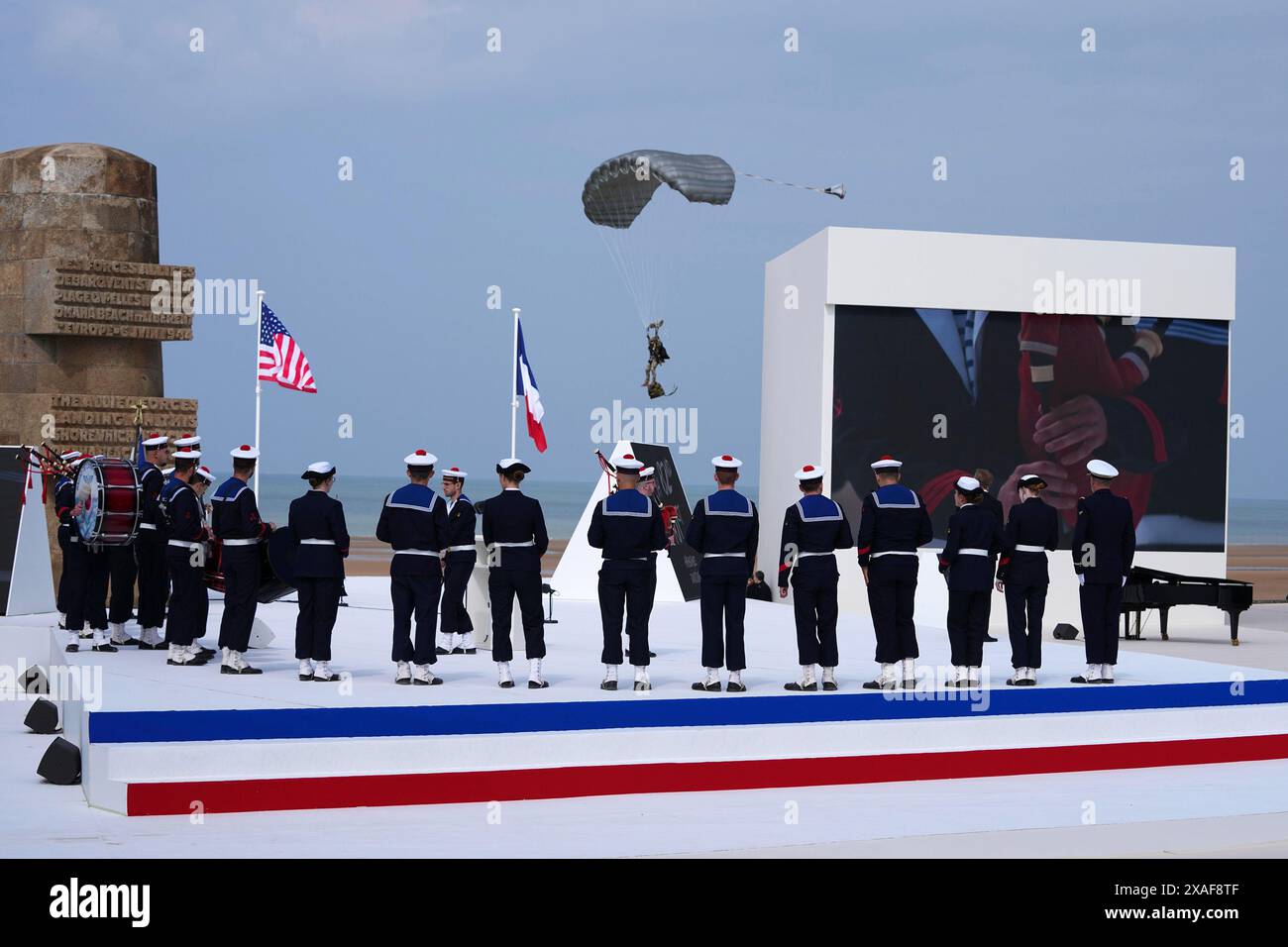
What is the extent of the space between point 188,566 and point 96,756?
11.4 ft

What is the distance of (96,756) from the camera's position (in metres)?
8.55

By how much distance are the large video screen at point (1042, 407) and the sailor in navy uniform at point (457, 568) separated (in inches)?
325

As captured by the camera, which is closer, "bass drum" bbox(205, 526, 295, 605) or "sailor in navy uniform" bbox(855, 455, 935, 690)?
"bass drum" bbox(205, 526, 295, 605)

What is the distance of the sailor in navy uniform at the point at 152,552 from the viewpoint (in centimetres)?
1264

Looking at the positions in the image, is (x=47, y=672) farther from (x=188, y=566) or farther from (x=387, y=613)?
(x=387, y=613)

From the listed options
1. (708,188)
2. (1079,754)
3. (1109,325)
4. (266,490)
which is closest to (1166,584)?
(1109,325)

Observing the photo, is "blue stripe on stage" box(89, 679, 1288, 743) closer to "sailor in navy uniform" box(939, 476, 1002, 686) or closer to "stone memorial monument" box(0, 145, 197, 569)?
"sailor in navy uniform" box(939, 476, 1002, 686)

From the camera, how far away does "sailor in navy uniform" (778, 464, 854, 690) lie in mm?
11118

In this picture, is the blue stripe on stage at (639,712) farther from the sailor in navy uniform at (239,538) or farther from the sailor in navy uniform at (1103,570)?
the sailor in navy uniform at (239,538)

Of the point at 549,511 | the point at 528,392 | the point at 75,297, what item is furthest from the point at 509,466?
the point at 549,511

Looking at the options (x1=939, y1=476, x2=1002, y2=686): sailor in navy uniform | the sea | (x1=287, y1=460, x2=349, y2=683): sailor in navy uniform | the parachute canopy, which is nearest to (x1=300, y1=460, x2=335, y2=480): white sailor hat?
(x1=287, y1=460, x2=349, y2=683): sailor in navy uniform

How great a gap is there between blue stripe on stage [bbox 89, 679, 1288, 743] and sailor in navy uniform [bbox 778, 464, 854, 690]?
0.69 m

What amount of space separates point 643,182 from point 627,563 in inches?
363

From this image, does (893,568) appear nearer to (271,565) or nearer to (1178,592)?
(271,565)
